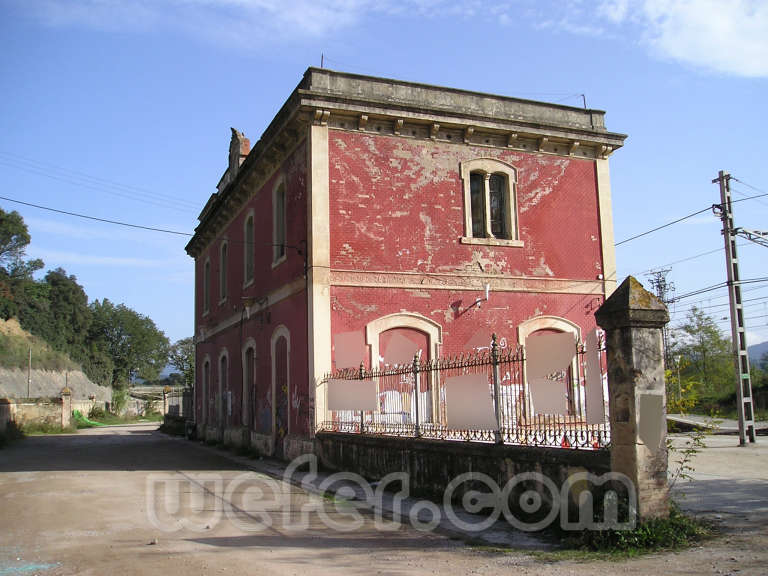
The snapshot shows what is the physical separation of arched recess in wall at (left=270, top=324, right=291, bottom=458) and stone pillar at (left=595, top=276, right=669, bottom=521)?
34.4 feet

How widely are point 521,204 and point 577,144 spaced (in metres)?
2.30

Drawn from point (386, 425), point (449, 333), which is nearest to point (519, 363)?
point (386, 425)

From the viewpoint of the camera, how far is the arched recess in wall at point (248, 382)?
20312 millimetres

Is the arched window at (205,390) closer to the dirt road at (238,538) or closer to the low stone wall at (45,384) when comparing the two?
the dirt road at (238,538)

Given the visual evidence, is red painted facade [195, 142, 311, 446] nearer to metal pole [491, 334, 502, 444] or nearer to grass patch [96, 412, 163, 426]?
metal pole [491, 334, 502, 444]

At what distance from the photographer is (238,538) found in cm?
769

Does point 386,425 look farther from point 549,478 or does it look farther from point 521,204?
point 521,204

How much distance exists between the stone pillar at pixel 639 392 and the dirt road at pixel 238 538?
733 millimetres

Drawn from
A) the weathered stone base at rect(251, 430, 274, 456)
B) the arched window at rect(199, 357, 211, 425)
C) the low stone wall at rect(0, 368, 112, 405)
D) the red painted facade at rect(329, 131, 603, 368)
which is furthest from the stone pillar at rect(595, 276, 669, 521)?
the low stone wall at rect(0, 368, 112, 405)

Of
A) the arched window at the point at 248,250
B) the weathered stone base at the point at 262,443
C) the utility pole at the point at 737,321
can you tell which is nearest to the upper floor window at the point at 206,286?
the arched window at the point at 248,250

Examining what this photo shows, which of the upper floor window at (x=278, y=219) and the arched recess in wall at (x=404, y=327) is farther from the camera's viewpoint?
the upper floor window at (x=278, y=219)

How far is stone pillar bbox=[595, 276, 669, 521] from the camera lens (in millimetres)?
6758

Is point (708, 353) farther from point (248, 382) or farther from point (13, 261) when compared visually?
point (13, 261)

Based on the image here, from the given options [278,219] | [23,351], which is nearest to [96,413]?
[23,351]
